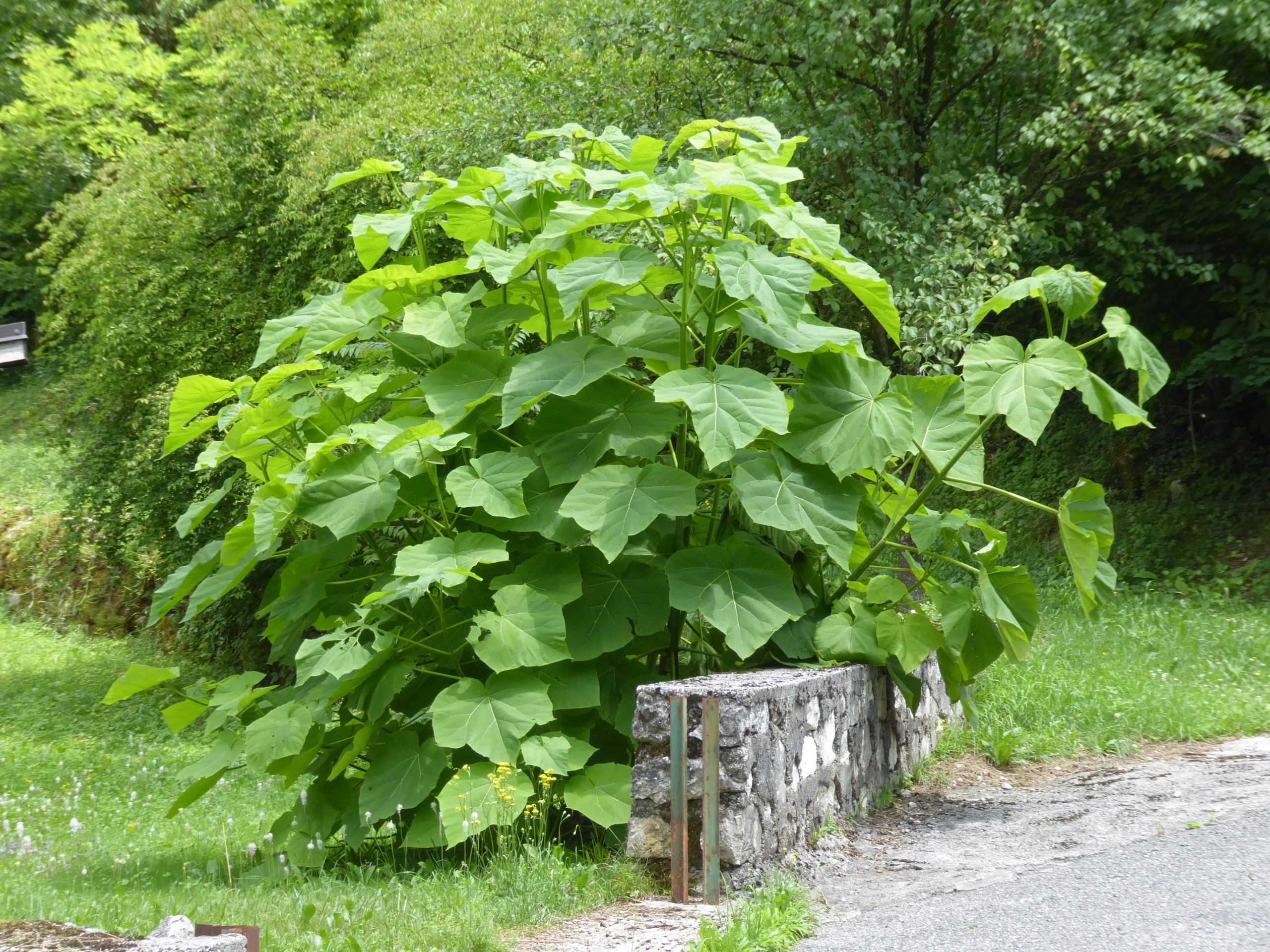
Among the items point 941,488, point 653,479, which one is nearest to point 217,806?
point 653,479

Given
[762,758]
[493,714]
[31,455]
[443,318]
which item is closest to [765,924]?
[762,758]

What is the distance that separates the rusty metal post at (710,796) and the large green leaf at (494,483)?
0.96 meters

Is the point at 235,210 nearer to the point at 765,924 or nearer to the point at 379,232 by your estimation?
the point at 379,232

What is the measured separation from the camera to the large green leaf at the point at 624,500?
3.82 meters

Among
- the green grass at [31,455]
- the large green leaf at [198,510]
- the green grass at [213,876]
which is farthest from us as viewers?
the green grass at [31,455]

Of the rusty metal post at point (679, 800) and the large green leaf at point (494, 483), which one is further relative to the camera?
the large green leaf at point (494, 483)

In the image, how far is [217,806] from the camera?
23.5 feet

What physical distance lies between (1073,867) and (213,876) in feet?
9.60

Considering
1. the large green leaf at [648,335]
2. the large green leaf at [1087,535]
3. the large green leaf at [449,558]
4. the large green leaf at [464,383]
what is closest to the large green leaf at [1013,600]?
the large green leaf at [1087,535]

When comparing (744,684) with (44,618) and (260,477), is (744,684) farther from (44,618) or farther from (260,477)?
(44,618)

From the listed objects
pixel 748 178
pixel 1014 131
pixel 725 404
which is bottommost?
pixel 725 404

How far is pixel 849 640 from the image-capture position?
173 inches

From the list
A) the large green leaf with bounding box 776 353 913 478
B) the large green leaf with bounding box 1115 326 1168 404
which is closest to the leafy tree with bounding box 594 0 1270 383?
the large green leaf with bounding box 1115 326 1168 404

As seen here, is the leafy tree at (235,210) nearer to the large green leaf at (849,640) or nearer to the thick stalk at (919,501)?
the thick stalk at (919,501)
